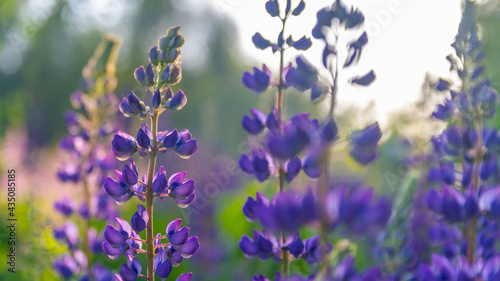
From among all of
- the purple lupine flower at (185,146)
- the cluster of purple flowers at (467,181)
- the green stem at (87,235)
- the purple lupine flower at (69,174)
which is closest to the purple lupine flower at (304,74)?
the purple lupine flower at (185,146)

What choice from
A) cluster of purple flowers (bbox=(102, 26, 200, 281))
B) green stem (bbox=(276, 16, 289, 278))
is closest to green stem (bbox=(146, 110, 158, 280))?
cluster of purple flowers (bbox=(102, 26, 200, 281))

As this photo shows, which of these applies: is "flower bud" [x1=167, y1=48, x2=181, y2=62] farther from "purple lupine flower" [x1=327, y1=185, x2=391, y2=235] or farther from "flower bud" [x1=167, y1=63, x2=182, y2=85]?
"purple lupine flower" [x1=327, y1=185, x2=391, y2=235]

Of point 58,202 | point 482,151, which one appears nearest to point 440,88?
point 482,151

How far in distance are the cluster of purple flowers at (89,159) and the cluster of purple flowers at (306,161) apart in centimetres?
70

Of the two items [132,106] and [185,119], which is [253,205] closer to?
[132,106]

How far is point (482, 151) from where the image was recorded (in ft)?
2.99

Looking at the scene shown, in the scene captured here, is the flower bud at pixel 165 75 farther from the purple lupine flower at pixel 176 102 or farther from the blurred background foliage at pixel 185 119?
the blurred background foliage at pixel 185 119

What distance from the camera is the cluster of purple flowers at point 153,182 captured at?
2.49 ft

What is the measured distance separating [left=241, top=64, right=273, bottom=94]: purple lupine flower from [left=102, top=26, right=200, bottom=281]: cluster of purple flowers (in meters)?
0.14

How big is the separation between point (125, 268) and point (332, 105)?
1.34 ft

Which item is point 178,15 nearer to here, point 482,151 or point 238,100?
point 238,100

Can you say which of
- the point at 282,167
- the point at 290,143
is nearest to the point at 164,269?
the point at 282,167

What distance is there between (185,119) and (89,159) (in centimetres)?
840

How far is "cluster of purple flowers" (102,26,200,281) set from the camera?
0.76 m
